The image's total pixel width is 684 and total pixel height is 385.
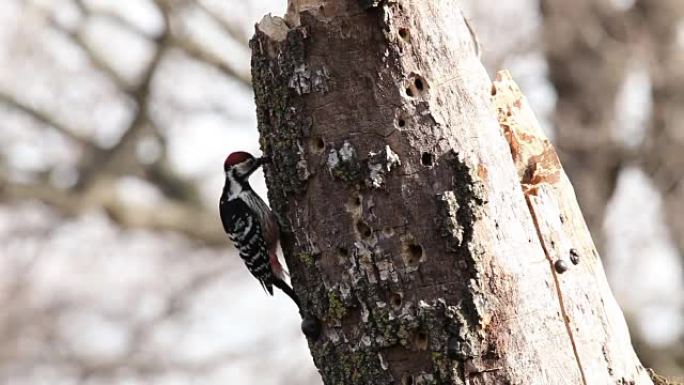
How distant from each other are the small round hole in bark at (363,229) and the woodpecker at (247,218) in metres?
1.61

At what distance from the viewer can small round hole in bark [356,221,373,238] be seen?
3297 millimetres

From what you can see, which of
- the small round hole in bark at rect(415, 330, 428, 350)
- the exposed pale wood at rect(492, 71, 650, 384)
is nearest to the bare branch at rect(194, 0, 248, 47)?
the exposed pale wood at rect(492, 71, 650, 384)

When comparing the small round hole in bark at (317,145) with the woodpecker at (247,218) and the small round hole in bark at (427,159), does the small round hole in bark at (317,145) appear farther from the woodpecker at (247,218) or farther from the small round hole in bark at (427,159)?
the woodpecker at (247,218)

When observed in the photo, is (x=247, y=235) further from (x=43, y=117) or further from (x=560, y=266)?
(x=43, y=117)

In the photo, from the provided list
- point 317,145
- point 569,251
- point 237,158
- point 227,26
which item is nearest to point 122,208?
point 227,26

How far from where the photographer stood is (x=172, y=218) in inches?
391

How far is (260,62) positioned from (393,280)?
800mm

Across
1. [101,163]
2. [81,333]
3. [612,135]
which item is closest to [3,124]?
[101,163]

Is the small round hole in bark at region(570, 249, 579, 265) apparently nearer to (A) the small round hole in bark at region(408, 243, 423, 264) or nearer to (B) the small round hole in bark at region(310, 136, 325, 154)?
(A) the small round hole in bark at region(408, 243, 423, 264)

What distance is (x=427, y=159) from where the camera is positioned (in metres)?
3.28

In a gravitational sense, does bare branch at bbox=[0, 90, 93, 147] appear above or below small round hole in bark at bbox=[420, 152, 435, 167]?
above

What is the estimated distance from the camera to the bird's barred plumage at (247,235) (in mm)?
5078

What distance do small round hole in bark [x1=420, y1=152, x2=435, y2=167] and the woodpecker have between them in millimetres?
1696

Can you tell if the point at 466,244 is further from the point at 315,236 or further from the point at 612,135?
the point at 612,135
